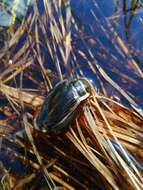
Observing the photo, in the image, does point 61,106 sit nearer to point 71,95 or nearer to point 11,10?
point 71,95

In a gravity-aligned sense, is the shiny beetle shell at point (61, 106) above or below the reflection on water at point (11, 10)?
below

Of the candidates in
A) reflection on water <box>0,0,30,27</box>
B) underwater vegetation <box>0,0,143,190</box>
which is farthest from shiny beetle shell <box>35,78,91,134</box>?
reflection on water <box>0,0,30,27</box>

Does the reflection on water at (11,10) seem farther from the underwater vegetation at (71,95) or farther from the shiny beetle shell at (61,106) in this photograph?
the shiny beetle shell at (61,106)

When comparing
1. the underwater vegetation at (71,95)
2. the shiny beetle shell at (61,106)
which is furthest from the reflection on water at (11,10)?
the shiny beetle shell at (61,106)

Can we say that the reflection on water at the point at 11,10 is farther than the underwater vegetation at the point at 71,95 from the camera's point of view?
Yes

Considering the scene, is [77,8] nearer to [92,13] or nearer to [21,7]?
[92,13]

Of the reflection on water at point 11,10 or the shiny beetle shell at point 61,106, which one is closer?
the shiny beetle shell at point 61,106

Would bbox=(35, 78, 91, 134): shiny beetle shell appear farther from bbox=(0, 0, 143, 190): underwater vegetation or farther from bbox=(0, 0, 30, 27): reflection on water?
bbox=(0, 0, 30, 27): reflection on water

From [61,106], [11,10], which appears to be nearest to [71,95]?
[61,106]
